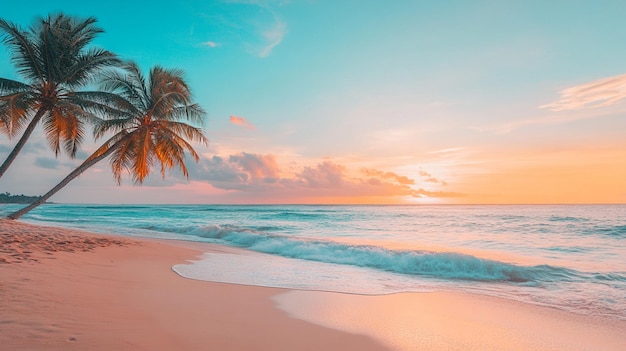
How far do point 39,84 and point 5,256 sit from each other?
926 cm

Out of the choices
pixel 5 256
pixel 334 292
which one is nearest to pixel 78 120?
pixel 5 256

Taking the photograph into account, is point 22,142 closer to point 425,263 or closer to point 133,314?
point 133,314

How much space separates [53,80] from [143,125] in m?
3.39

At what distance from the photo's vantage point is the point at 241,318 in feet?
14.9

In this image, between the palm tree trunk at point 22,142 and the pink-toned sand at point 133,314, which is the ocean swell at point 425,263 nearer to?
the pink-toned sand at point 133,314

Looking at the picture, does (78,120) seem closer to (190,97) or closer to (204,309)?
(190,97)

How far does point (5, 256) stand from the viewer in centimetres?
655

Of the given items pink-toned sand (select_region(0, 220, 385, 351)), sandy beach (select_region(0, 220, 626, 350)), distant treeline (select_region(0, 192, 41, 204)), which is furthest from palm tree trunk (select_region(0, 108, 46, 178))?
distant treeline (select_region(0, 192, 41, 204))

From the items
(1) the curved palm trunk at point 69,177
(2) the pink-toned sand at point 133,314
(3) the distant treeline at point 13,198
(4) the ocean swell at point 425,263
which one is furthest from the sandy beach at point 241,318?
(3) the distant treeline at point 13,198

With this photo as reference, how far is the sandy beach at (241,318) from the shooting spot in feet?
11.5

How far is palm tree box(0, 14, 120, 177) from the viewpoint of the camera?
12242mm

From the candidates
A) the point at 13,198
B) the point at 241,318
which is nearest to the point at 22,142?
the point at 241,318

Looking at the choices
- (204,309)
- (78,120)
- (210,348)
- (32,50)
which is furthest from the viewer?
(78,120)

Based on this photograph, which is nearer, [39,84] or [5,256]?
[5,256]
